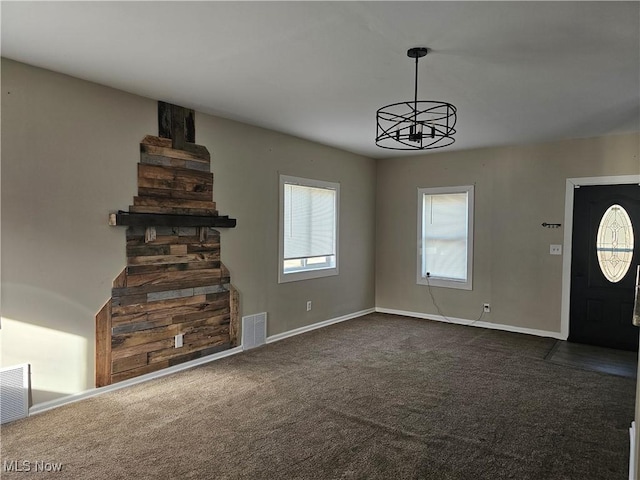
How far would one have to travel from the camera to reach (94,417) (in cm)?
315

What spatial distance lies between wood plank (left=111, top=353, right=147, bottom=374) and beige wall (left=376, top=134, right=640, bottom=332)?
13.6 ft

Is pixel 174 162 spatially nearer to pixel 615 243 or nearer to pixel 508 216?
pixel 508 216

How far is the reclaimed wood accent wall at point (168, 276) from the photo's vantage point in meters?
3.74

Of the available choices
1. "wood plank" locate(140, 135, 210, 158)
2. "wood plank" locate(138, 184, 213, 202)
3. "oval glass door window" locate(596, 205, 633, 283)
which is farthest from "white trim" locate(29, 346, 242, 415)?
"oval glass door window" locate(596, 205, 633, 283)

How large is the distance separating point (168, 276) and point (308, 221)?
2.20 meters

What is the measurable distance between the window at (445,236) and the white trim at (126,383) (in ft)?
10.6

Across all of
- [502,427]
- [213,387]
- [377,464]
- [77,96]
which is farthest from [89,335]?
[502,427]

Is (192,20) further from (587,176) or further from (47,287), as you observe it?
(587,176)

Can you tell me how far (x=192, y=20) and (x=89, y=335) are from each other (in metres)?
2.57

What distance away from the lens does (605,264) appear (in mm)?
5211

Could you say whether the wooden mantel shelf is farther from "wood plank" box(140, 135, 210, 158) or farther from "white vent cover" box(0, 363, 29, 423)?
"white vent cover" box(0, 363, 29, 423)

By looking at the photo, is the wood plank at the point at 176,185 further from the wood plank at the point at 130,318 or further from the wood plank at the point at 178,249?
the wood plank at the point at 130,318

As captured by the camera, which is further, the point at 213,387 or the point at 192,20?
the point at 213,387

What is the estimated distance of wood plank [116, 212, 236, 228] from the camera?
3.69 metres
